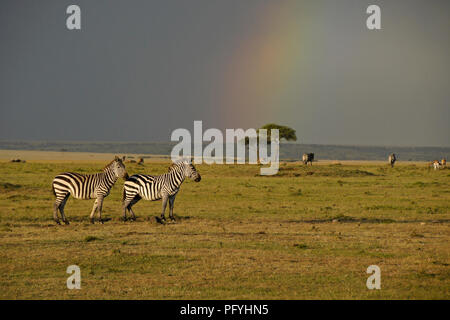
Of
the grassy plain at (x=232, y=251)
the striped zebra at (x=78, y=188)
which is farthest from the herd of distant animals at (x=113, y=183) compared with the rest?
the grassy plain at (x=232, y=251)

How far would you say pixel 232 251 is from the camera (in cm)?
1416

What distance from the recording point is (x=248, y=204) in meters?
26.8

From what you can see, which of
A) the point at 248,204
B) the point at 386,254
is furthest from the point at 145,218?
the point at 386,254

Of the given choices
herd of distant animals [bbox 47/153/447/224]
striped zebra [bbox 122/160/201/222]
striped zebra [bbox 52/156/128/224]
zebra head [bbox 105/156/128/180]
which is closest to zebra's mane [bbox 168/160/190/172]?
herd of distant animals [bbox 47/153/447/224]

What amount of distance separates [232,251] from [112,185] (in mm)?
6404

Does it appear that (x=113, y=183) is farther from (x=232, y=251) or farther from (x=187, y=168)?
(x=232, y=251)

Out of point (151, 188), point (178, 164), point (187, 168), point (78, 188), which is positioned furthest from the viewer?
point (178, 164)

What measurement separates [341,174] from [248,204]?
25294mm

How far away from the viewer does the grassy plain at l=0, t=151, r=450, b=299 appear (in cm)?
1059

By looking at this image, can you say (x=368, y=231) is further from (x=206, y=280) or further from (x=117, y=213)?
(x=117, y=213)

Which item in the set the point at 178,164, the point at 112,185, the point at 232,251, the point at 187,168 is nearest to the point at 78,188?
the point at 112,185

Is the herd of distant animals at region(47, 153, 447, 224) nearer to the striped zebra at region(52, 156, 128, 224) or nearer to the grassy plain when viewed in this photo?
the striped zebra at region(52, 156, 128, 224)

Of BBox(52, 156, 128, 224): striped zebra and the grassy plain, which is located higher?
BBox(52, 156, 128, 224): striped zebra

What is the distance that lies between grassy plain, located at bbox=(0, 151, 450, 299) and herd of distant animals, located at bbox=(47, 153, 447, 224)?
0.76m
